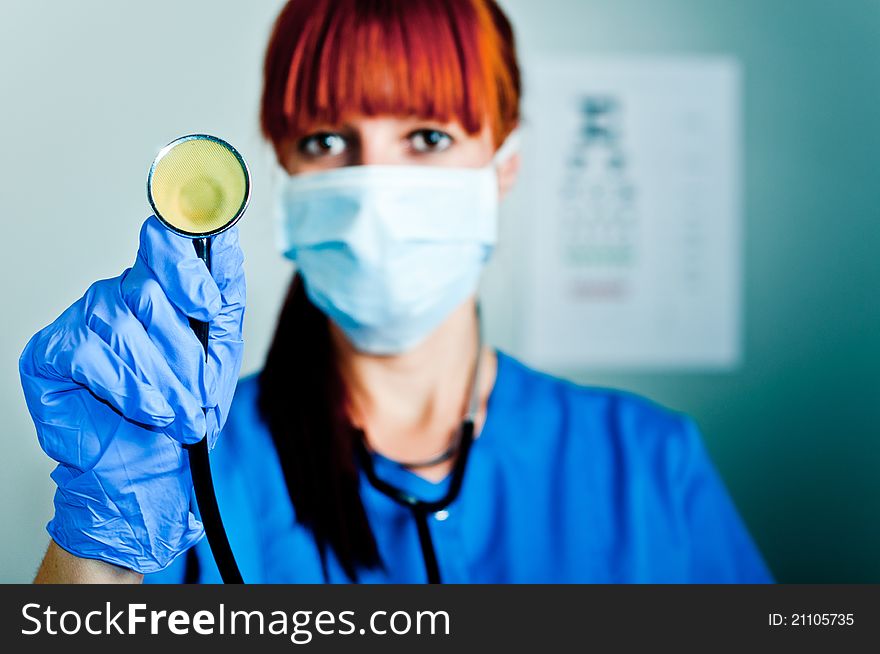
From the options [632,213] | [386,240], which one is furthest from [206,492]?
[632,213]

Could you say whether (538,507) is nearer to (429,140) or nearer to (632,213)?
(429,140)

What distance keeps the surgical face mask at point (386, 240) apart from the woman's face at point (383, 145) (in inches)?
0.8

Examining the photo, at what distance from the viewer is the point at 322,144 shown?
863 mm

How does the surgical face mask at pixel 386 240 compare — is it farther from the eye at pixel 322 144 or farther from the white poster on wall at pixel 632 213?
the white poster on wall at pixel 632 213

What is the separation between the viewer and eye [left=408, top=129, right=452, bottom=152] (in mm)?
859

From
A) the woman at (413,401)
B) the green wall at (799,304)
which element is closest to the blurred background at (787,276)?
the green wall at (799,304)

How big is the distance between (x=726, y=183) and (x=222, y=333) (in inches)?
47.1

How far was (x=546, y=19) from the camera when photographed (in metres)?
1.39

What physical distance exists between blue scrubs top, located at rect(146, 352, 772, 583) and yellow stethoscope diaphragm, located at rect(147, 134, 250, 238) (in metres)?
0.46

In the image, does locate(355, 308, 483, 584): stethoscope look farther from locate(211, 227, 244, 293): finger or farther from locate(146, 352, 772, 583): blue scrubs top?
locate(211, 227, 244, 293): finger

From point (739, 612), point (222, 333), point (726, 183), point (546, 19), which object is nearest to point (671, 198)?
point (726, 183)

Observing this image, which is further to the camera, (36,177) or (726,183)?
(726,183)

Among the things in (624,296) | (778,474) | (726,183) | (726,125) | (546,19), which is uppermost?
(546,19)

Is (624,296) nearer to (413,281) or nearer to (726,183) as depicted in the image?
(726,183)
